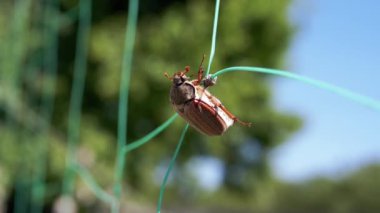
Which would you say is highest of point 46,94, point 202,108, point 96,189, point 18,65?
point 46,94

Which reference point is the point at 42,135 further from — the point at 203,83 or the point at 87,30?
the point at 203,83

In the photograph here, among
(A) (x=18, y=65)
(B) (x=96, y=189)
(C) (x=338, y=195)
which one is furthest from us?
(C) (x=338, y=195)

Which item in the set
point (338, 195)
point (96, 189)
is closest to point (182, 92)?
point (96, 189)

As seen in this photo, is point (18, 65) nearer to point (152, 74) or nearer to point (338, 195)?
point (152, 74)

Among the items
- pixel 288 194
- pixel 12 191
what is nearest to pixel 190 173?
pixel 12 191

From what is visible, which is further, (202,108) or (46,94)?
(46,94)

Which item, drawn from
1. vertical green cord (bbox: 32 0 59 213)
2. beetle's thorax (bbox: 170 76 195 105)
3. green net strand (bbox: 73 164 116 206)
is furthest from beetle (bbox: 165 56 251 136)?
vertical green cord (bbox: 32 0 59 213)

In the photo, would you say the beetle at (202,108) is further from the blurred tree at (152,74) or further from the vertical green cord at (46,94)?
the blurred tree at (152,74)

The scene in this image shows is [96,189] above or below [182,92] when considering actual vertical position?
above

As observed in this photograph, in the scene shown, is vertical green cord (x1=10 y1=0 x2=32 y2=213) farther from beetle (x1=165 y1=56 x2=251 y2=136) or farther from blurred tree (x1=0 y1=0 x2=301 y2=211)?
beetle (x1=165 y1=56 x2=251 y2=136)
